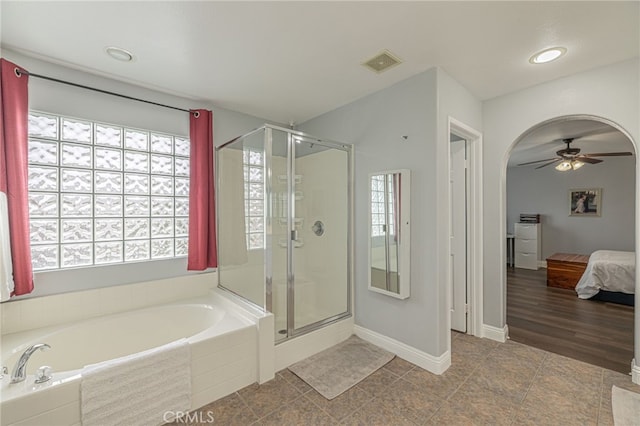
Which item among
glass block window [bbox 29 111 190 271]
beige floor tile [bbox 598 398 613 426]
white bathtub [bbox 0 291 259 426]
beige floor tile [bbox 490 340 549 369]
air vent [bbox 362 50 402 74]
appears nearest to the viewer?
white bathtub [bbox 0 291 259 426]

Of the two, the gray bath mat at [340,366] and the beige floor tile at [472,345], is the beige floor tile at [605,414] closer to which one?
the beige floor tile at [472,345]

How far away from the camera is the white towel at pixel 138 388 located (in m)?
1.49

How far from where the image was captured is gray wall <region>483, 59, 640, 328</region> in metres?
2.05

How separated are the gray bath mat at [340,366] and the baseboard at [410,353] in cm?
5

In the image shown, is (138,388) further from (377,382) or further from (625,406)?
(625,406)

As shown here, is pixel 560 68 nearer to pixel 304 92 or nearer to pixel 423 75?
pixel 423 75

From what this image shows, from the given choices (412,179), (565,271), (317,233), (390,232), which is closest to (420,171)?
(412,179)

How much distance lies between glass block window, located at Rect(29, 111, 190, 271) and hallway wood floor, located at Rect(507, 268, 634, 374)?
3815mm

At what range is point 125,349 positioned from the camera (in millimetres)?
2264

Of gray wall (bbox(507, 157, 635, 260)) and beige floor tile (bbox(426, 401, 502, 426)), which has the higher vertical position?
gray wall (bbox(507, 157, 635, 260))

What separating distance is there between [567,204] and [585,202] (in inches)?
11.2

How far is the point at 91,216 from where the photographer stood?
2297 millimetres

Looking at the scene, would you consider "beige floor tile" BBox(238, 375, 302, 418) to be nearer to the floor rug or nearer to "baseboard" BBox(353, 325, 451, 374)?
"baseboard" BBox(353, 325, 451, 374)

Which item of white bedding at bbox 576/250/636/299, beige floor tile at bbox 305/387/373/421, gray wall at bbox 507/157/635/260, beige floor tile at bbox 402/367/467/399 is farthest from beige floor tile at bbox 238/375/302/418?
gray wall at bbox 507/157/635/260
